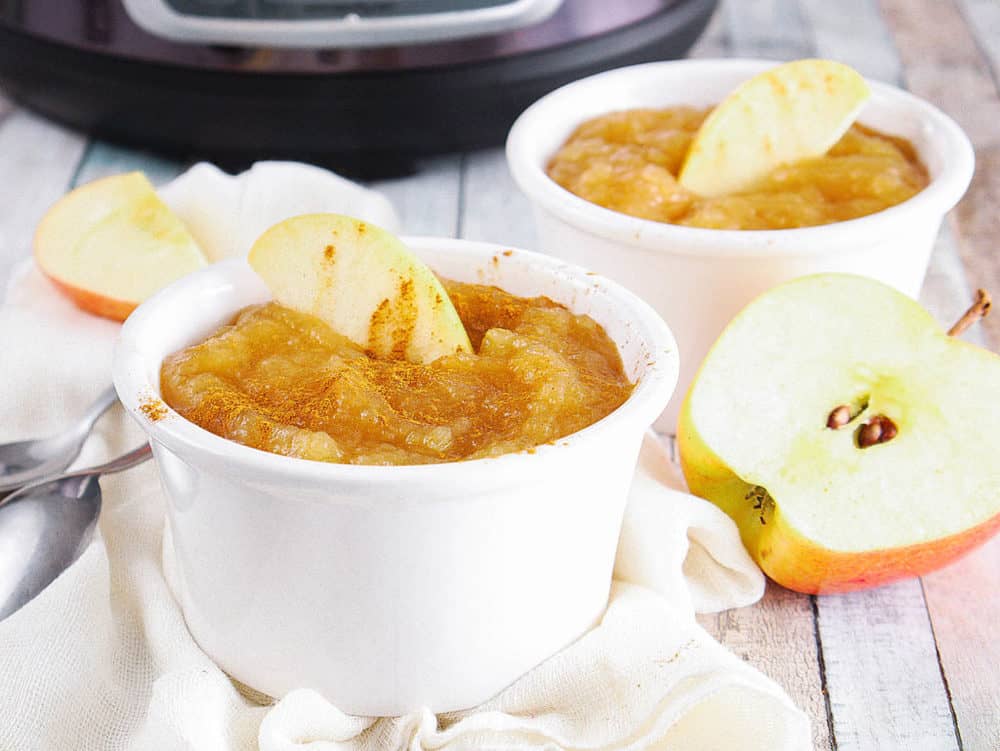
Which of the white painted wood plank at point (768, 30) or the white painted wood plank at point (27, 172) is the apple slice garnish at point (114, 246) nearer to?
the white painted wood plank at point (27, 172)

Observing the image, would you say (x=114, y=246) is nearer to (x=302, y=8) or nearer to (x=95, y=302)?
(x=95, y=302)

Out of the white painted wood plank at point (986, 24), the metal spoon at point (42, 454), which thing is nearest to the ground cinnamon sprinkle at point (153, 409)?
the metal spoon at point (42, 454)

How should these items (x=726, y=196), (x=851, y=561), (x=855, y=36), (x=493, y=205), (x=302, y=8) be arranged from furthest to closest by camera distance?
(x=855, y=36) < (x=493, y=205) < (x=302, y=8) < (x=726, y=196) < (x=851, y=561)

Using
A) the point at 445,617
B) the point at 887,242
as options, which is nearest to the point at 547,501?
the point at 445,617

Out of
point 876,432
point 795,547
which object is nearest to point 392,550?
point 795,547

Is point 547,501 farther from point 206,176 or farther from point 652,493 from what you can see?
point 206,176
